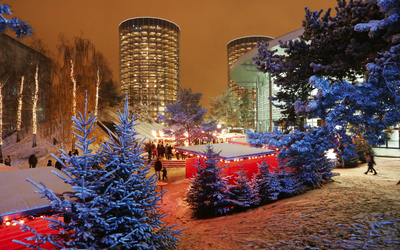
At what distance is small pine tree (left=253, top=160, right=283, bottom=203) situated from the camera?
8828 mm

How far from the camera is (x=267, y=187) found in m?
8.98

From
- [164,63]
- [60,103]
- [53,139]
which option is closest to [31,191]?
[60,103]

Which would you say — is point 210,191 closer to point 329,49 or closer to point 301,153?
point 301,153

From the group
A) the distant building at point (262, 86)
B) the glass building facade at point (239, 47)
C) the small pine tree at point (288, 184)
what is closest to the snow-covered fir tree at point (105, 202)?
the small pine tree at point (288, 184)

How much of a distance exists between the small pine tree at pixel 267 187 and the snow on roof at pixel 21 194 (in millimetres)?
7076

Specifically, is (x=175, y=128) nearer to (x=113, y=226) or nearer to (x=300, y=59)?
(x=300, y=59)

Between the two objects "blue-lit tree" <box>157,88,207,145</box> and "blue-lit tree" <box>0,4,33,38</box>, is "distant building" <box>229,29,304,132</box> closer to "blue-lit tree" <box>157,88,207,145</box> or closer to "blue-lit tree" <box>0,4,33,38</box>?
"blue-lit tree" <box>157,88,207,145</box>

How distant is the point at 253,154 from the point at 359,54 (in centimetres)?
644

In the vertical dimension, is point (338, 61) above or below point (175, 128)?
above

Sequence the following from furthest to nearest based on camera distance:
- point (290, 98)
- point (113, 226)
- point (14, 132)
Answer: point (14, 132), point (290, 98), point (113, 226)

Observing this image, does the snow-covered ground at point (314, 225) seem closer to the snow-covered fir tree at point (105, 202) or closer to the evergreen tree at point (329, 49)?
the snow-covered fir tree at point (105, 202)

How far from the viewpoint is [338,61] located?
26.7 ft

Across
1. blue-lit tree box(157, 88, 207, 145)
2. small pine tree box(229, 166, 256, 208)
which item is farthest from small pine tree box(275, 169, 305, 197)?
blue-lit tree box(157, 88, 207, 145)

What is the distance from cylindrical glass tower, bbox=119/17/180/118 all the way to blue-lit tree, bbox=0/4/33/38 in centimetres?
11428
